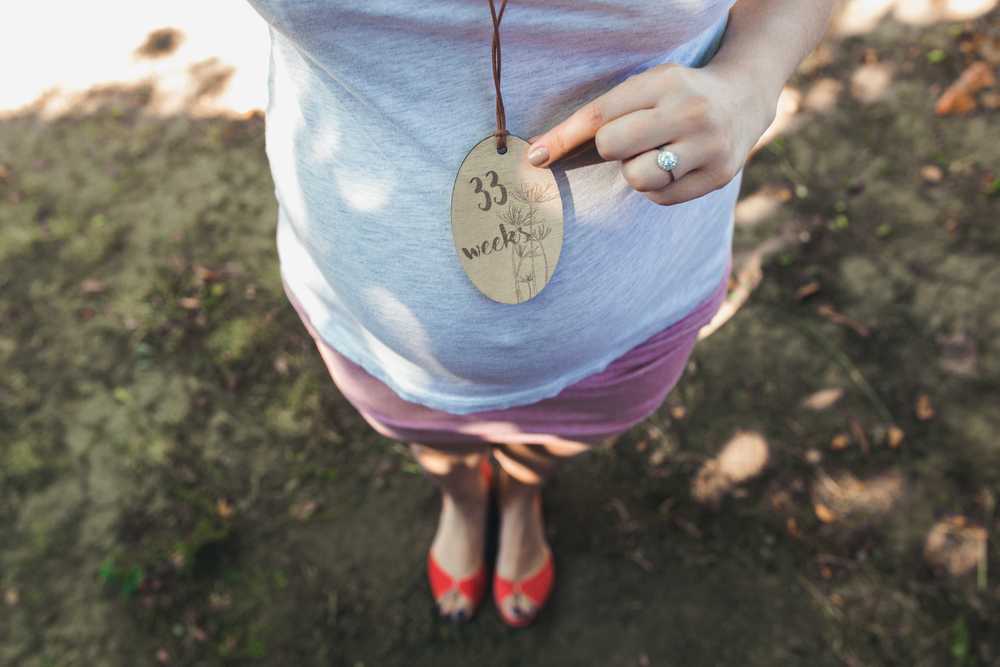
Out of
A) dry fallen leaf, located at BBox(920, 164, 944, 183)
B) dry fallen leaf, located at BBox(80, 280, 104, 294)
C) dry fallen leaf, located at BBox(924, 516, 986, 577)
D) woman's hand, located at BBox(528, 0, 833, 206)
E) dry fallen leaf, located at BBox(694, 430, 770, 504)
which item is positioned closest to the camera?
woman's hand, located at BBox(528, 0, 833, 206)

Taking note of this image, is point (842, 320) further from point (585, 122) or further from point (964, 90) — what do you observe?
point (585, 122)

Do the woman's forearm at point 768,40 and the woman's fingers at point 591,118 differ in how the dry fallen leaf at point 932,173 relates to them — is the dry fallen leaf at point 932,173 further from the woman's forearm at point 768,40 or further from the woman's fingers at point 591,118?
the woman's fingers at point 591,118

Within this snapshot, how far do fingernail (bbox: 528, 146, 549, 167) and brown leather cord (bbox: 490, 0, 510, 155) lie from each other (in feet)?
0.15

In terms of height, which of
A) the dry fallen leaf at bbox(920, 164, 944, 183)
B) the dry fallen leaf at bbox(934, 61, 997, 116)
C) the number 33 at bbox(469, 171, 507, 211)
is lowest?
the dry fallen leaf at bbox(920, 164, 944, 183)

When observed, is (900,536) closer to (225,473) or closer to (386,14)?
(386,14)

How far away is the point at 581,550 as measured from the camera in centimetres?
248

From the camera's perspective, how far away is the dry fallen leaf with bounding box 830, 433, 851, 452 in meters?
2.51

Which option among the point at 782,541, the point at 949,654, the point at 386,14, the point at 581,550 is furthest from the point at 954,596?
the point at 386,14

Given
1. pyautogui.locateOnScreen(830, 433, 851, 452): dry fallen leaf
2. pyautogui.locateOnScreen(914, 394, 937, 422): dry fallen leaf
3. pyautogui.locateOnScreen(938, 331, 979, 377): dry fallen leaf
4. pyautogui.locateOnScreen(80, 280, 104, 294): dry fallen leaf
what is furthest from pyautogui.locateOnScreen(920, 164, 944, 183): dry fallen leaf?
pyautogui.locateOnScreen(80, 280, 104, 294): dry fallen leaf

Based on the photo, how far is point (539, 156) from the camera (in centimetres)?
86

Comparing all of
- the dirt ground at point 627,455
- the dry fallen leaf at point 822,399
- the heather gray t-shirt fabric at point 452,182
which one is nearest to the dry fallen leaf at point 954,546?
the dirt ground at point 627,455

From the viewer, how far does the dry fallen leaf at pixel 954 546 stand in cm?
229

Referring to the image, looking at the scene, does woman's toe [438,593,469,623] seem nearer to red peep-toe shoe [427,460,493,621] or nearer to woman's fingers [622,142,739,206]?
red peep-toe shoe [427,460,493,621]

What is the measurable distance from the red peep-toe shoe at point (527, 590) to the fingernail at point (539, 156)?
1.93 meters
